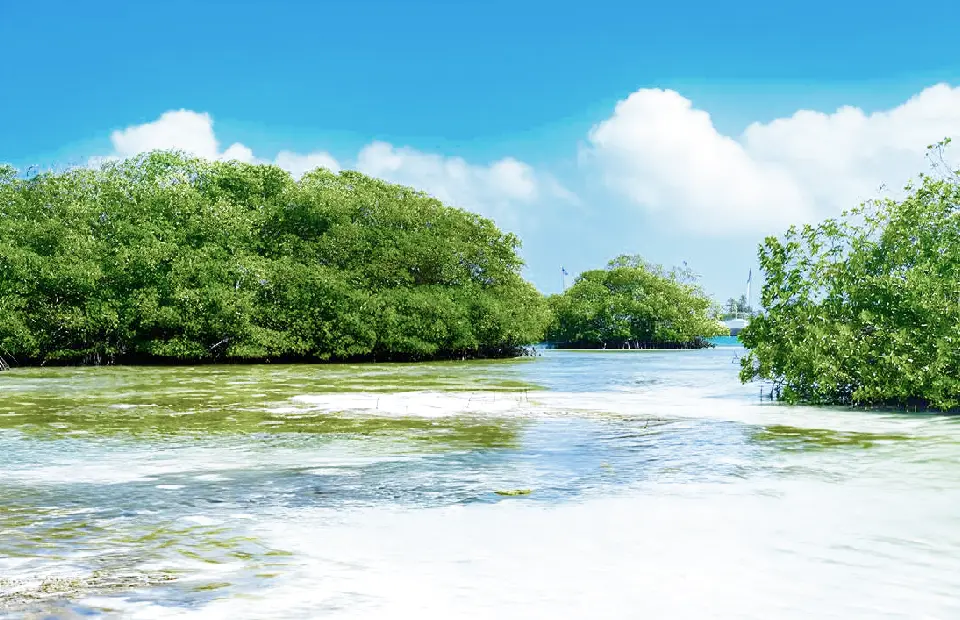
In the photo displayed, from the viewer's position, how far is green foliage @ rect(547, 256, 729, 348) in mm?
87375

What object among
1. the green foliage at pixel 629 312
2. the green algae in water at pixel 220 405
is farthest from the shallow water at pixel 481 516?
the green foliage at pixel 629 312

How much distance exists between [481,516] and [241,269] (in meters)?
39.6

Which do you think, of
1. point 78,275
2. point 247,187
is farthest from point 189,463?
point 247,187

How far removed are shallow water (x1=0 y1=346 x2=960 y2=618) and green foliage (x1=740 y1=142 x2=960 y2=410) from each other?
4.43 ft

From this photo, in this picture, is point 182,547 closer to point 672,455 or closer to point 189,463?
point 189,463

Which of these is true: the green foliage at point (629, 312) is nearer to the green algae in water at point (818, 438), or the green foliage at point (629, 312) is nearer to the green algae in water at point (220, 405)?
the green algae in water at point (220, 405)

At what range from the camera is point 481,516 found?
811 centimetres

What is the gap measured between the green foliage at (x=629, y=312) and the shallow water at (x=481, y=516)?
70.4m

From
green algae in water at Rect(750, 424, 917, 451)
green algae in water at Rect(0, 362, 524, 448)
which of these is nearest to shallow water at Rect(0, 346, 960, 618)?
green algae in water at Rect(750, 424, 917, 451)

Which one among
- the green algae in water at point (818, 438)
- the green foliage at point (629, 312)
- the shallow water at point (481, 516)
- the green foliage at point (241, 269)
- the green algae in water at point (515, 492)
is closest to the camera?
the shallow water at point (481, 516)

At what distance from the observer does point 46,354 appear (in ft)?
144

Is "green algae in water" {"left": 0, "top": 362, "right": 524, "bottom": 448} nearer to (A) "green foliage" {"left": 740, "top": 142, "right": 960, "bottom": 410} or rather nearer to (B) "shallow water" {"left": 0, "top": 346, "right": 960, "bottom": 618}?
(B) "shallow water" {"left": 0, "top": 346, "right": 960, "bottom": 618}

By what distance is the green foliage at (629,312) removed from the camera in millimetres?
87375

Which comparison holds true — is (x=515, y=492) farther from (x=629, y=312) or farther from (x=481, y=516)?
(x=629, y=312)
